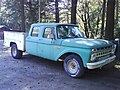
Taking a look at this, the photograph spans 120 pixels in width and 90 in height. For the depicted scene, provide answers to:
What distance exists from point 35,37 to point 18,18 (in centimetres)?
1870

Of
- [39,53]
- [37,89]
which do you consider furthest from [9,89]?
[39,53]

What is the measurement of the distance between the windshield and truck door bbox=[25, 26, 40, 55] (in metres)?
1.27

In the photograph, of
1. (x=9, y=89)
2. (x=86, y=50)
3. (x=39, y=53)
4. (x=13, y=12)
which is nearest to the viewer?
(x=9, y=89)

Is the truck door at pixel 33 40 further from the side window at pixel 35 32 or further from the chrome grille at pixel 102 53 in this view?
the chrome grille at pixel 102 53

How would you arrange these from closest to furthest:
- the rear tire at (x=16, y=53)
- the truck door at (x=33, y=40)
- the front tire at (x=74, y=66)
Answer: the front tire at (x=74, y=66) → the truck door at (x=33, y=40) → the rear tire at (x=16, y=53)

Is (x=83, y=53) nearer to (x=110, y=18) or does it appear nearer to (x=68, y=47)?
(x=68, y=47)

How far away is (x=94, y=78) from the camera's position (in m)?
6.74

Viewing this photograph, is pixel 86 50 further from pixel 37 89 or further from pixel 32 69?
pixel 32 69

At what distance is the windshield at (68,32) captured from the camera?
762cm

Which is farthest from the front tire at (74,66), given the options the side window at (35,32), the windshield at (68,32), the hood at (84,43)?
the side window at (35,32)

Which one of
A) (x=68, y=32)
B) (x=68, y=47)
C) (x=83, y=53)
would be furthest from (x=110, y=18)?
(x=83, y=53)

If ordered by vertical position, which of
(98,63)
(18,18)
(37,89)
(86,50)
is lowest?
(37,89)

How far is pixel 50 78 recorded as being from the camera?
21.9ft

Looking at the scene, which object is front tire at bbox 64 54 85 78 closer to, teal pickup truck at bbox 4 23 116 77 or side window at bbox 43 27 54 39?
teal pickup truck at bbox 4 23 116 77
